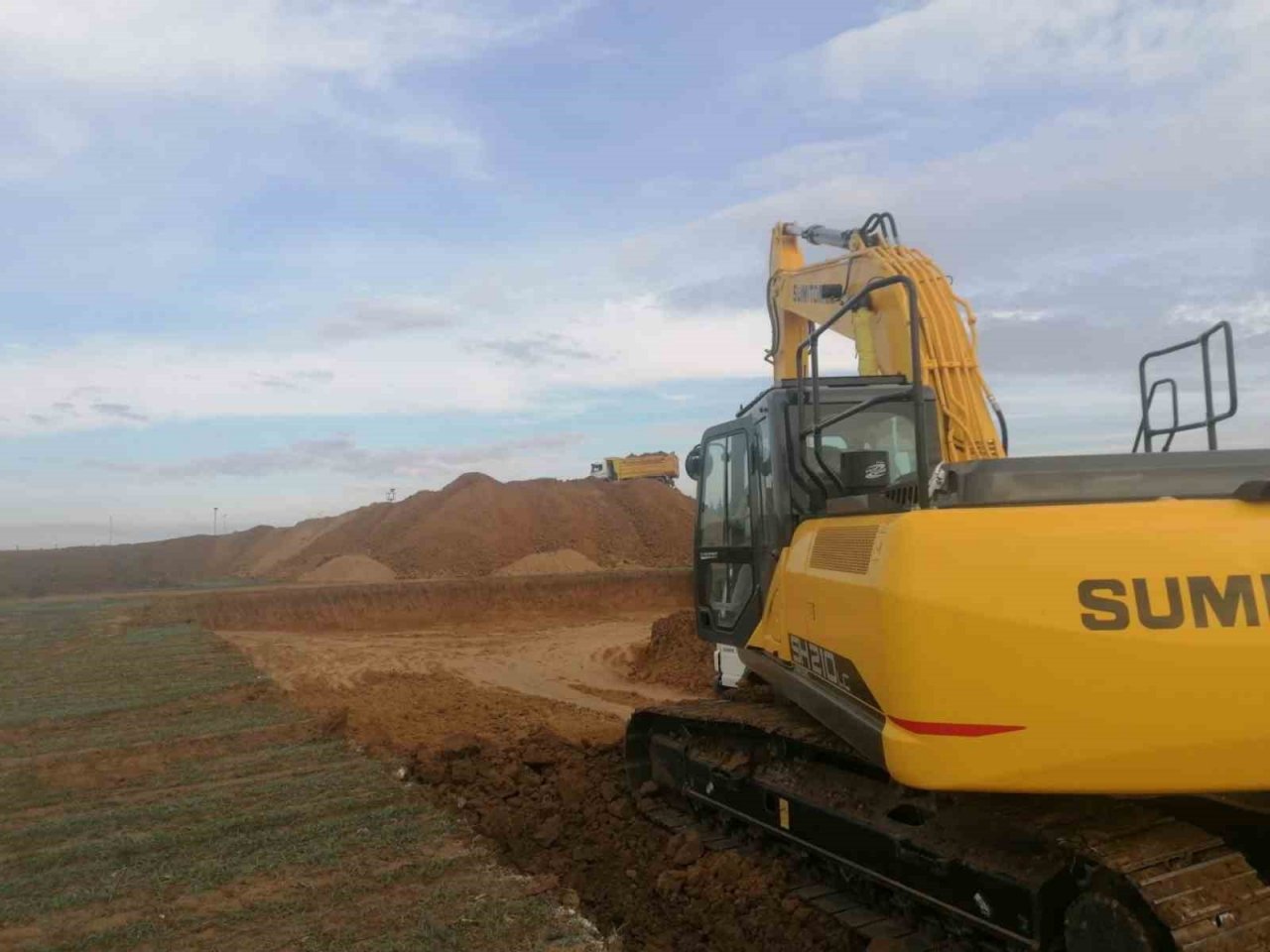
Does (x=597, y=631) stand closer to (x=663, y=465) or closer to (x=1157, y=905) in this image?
(x=1157, y=905)

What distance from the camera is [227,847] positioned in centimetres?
707

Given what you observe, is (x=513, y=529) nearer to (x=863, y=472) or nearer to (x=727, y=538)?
(x=727, y=538)

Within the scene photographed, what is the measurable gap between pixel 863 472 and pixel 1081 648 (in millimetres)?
1738

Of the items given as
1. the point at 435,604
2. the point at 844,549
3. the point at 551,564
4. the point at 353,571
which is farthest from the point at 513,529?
→ the point at 844,549

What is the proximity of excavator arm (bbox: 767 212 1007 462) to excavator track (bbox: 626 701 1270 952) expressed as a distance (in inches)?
86.6

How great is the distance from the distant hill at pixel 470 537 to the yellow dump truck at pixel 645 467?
2.91 metres

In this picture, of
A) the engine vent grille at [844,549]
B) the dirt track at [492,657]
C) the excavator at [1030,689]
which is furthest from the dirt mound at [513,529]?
the engine vent grille at [844,549]

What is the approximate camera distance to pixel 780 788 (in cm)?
555

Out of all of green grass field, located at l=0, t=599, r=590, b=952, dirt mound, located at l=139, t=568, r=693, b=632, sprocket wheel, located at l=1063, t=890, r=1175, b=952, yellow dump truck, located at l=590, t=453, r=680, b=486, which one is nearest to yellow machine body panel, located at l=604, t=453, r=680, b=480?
yellow dump truck, located at l=590, t=453, r=680, b=486

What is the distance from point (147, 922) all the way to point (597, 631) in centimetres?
1883

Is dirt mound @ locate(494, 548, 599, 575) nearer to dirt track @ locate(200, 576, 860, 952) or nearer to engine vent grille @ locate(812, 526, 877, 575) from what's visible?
dirt track @ locate(200, 576, 860, 952)

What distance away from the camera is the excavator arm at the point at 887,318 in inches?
289

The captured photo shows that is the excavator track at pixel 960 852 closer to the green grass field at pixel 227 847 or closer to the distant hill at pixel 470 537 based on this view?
the green grass field at pixel 227 847

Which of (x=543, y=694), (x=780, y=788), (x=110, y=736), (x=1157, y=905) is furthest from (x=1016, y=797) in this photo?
(x=543, y=694)
